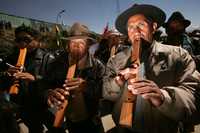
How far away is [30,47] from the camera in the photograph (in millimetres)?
5051

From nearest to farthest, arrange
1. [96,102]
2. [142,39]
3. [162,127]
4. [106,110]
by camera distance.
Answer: [162,127], [142,39], [106,110], [96,102]

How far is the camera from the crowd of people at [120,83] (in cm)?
236

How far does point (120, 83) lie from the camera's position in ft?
8.38

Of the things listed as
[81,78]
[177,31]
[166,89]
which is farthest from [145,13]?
[177,31]

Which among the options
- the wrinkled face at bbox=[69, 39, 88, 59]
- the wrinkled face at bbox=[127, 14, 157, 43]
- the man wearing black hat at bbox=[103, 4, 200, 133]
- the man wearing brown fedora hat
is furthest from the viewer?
the wrinkled face at bbox=[69, 39, 88, 59]

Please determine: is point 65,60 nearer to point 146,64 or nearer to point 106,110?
point 106,110

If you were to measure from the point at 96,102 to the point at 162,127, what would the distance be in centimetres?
127

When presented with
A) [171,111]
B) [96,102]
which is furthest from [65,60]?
[171,111]

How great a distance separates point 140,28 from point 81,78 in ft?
3.07

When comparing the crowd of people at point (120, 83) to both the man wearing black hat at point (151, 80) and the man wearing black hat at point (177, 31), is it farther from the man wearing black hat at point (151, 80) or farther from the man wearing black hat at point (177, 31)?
the man wearing black hat at point (177, 31)

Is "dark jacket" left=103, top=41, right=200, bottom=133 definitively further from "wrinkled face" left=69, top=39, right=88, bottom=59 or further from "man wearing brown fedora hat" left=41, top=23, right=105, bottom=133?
"wrinkled face" left=69, top=39, right=88, bottom=59

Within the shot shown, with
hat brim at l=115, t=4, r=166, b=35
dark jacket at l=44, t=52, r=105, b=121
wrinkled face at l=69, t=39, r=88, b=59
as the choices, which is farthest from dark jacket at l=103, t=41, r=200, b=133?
wrinkled face at l=69, t=39, r=88, b=59

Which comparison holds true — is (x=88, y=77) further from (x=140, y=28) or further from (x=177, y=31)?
(x=177, y=31)

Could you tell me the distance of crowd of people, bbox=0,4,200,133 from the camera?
2.36 metres
